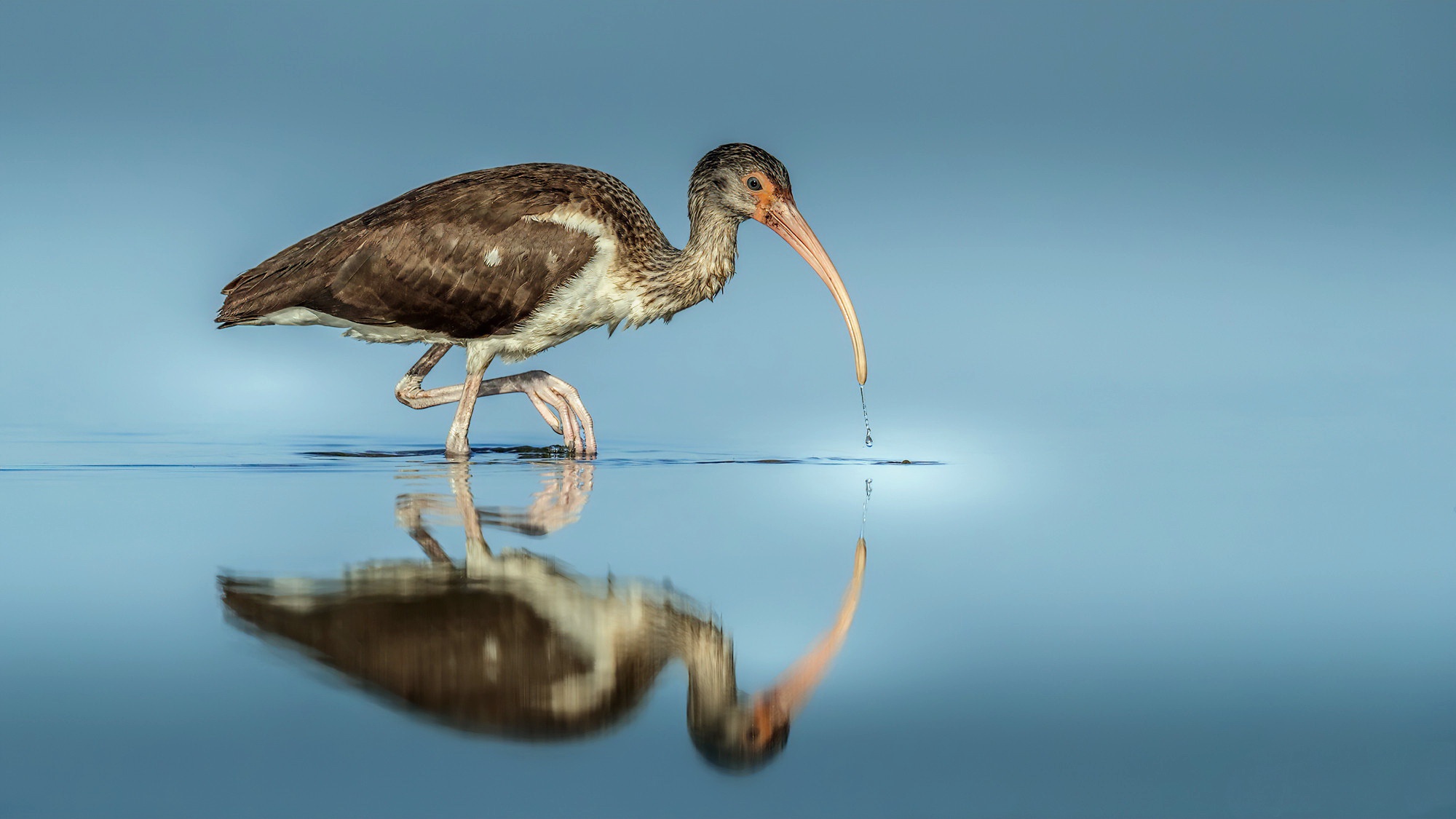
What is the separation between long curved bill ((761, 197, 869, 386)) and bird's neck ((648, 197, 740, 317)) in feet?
1.30

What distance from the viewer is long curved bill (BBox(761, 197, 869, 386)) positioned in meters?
11.8

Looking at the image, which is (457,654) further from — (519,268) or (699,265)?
(699,265)

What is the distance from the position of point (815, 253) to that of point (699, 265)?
97 centimetres

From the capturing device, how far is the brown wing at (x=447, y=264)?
11.0 metres

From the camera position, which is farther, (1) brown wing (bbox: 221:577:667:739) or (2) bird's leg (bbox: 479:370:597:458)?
(2) bird's leg (bbox: 479:370:597:458)

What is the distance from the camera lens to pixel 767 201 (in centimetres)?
1186

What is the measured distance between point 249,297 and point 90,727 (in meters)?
7.87

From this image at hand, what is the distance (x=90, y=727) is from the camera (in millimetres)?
4094

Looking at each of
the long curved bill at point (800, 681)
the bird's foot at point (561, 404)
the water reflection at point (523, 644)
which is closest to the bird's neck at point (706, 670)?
the water reflection at point (523, 644)

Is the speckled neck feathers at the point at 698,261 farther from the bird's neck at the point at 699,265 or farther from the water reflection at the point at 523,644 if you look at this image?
the water reflection at the point at 523,644

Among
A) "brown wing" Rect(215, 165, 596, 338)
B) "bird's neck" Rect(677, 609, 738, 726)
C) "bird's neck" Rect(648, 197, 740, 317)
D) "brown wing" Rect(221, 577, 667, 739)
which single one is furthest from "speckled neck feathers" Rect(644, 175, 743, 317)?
"bird's neck" Rect(677, 609, 738, 726)

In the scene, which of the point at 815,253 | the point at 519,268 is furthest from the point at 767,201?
the point at 519,268

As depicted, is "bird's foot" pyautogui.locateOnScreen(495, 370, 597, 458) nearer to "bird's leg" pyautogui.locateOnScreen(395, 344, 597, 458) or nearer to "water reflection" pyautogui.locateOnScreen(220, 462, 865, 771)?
"bird's leg" pyautogui.locateOnScreen(395, 344, 597, 458)

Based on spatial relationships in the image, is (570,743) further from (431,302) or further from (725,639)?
(431,302)
